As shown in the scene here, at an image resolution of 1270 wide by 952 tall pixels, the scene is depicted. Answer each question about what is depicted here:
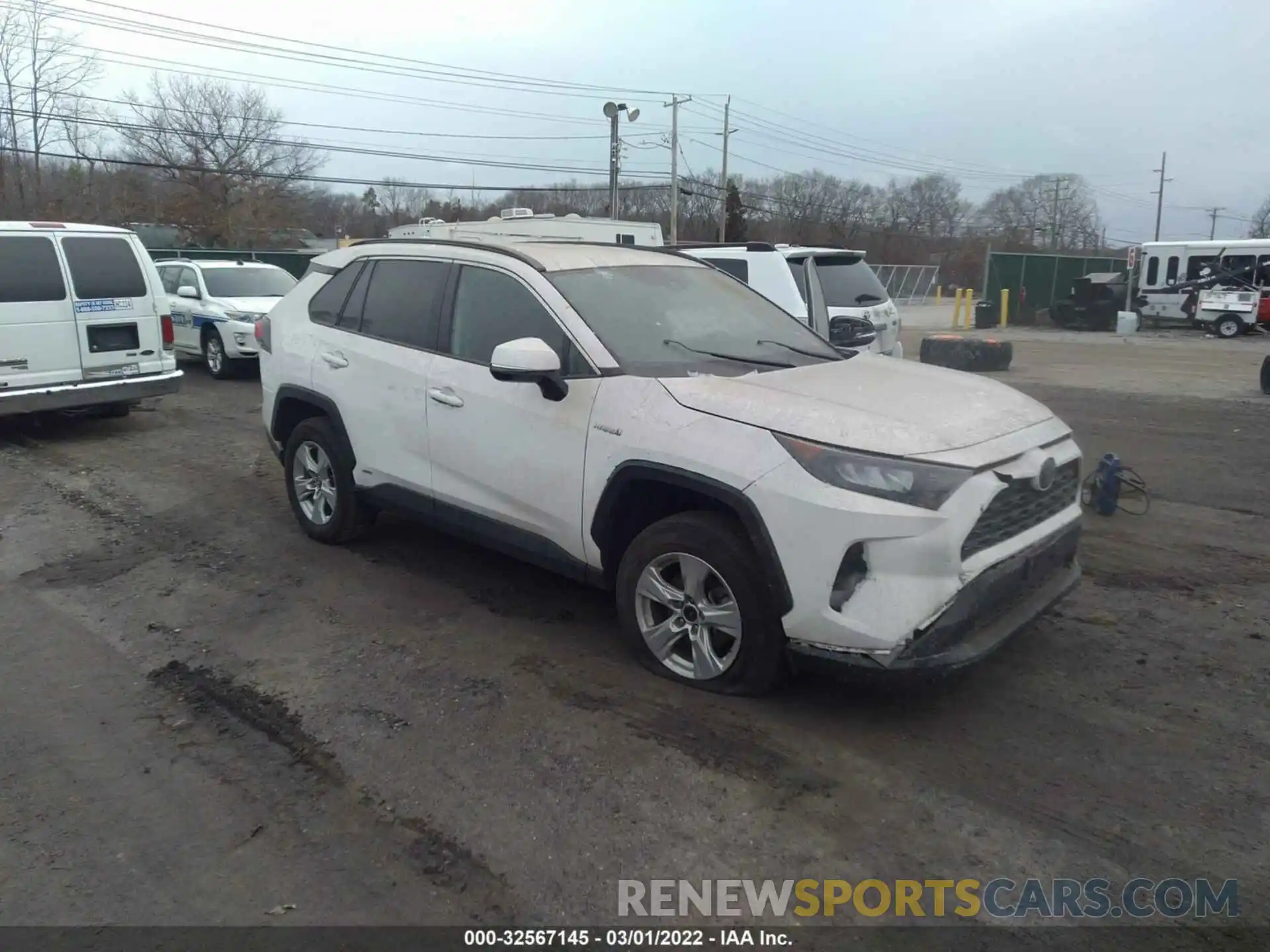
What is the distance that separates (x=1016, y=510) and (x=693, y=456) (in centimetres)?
127

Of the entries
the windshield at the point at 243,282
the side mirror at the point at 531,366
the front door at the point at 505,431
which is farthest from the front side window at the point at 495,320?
the windshield at the point at 243,282

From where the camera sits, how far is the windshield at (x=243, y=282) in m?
14.0

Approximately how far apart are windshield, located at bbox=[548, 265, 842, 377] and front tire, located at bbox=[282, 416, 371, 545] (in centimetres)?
191

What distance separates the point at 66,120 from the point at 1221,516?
44707 millimetres

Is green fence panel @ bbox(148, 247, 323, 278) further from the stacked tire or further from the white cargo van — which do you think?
the stacked tire

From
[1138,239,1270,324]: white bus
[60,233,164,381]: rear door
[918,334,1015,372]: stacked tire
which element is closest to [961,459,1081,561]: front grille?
[60,233,164,381]: rear door

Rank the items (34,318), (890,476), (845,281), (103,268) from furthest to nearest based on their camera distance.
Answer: (845,281)
(103,268)
(34,318)
(890,476)

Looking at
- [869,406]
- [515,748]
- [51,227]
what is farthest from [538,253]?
[51,227]

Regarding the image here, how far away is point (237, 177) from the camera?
51.1m

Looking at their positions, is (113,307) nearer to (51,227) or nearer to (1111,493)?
(51,227)

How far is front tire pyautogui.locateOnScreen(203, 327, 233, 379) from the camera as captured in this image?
13.6m

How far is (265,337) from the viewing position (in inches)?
247

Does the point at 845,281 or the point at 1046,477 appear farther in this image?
the point at 845,281

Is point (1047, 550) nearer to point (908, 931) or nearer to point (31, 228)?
point (908, 931)
